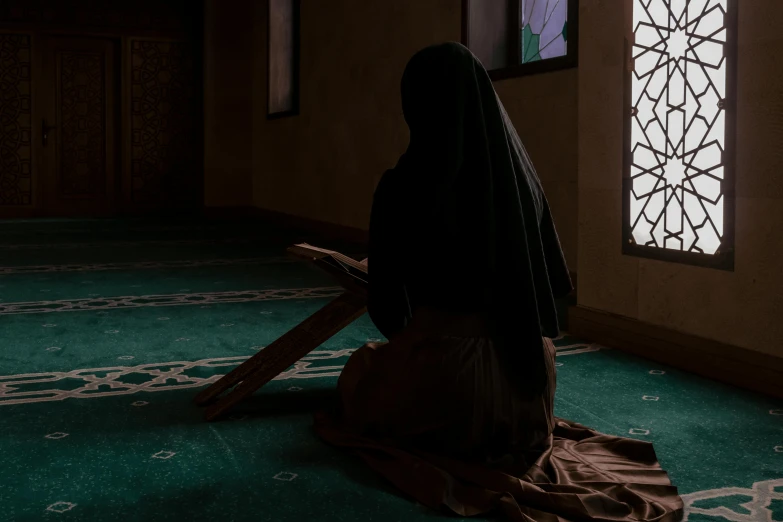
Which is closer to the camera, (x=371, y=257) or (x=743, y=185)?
(x=371, y=257)

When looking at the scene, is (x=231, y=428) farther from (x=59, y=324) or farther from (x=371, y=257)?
(x=59, y=324)

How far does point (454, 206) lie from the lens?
2.18 meters

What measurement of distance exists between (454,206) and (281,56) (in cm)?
867

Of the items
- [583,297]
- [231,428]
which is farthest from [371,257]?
[583,297]

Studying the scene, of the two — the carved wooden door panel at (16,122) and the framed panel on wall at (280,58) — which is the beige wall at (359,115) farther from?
the carved wooden door panel at (16,122)

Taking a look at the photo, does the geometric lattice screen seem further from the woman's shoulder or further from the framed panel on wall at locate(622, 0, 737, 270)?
the woman's shoulder

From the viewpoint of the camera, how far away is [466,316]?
227 centimetres

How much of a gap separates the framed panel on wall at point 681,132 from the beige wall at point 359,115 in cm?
113

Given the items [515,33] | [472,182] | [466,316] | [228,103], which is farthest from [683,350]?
[228,103]

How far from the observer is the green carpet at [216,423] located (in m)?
2.08

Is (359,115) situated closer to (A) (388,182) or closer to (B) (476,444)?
(A) (388,182)

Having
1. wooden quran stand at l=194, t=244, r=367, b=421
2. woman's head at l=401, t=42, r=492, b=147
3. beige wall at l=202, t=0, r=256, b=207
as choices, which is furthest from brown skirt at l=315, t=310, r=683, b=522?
beige wall at l=202, t=0, r=256, b=207

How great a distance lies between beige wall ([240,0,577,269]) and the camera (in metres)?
4.99

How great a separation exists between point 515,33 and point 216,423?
3.84 m
